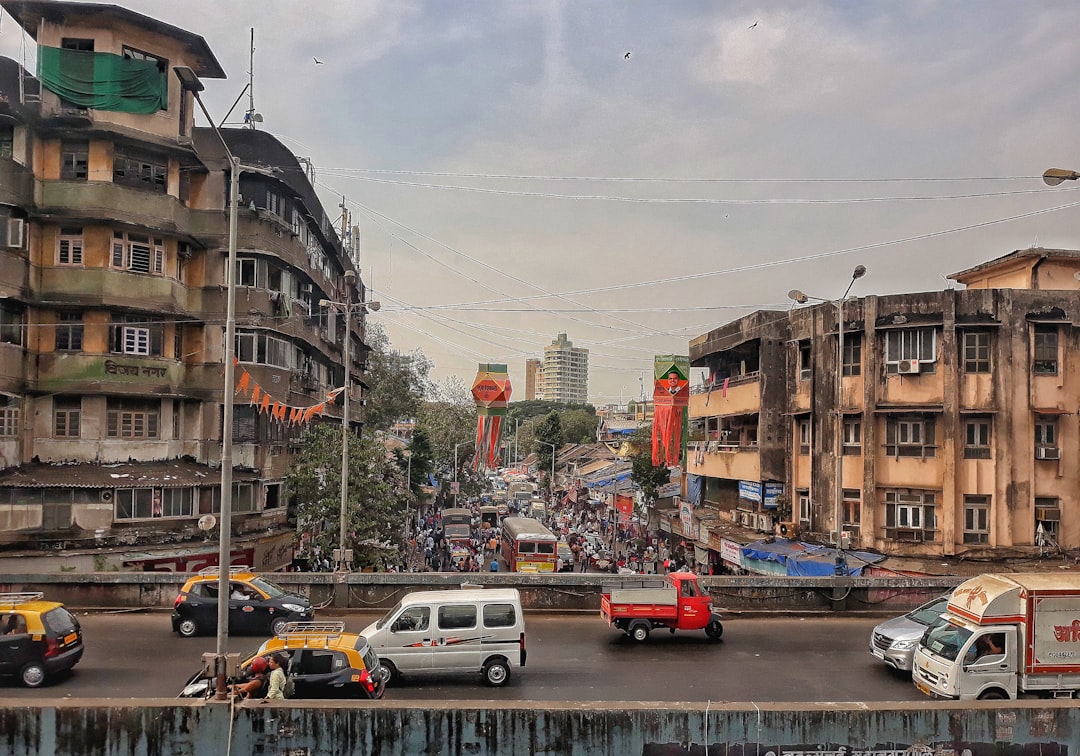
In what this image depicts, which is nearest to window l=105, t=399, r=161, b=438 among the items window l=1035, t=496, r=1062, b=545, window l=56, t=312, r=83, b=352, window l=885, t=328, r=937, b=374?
window l=56, t=312, r=83, b=352

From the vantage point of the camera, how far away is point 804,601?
2105 centimetres

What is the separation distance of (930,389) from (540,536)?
686 inches

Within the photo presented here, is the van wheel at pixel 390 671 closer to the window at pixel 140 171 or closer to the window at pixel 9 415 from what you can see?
the window at pixel 9 415

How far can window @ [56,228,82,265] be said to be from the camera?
91.0 ft

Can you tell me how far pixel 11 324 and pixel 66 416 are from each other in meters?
3.55

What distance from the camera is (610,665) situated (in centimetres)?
1617

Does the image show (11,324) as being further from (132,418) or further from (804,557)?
(804,557)

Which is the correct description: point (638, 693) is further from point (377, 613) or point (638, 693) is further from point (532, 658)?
point (377, 613)

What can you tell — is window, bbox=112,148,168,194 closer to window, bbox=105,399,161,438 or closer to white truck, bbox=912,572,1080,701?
window, bbox=105,399,161,438

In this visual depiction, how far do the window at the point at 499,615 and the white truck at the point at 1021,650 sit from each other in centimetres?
741

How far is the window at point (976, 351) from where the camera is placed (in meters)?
28.0

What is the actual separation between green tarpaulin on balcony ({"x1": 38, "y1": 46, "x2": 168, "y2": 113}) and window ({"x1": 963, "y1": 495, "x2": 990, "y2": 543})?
32.7m

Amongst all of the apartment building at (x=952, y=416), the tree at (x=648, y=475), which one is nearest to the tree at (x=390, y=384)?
the tree at (x=648, y=475)

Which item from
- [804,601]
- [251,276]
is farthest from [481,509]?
[804,601]
